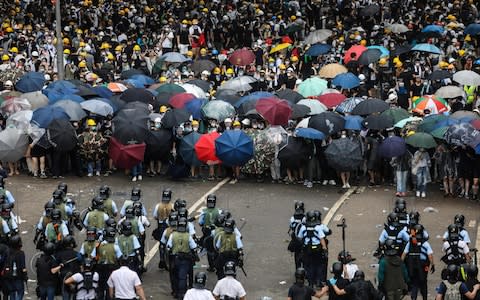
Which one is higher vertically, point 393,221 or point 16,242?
point 393,221

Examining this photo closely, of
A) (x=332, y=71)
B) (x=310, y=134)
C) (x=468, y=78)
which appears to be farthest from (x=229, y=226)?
(x=332, y=71)

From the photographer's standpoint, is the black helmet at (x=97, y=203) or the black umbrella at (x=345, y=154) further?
the black umbrella at (x=345, y=154)

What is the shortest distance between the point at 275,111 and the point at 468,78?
245 inches

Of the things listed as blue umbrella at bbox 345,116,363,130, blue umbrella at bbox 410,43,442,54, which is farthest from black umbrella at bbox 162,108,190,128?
blue umbrella at bbox 410,43,442,54

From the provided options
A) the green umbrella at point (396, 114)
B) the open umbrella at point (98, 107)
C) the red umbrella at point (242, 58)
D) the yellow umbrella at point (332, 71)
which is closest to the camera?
the green umbrella at point (396, 114)

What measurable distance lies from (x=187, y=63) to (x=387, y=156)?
11.0 meters

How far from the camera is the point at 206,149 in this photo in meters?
26.8

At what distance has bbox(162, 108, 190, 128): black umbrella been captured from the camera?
27078 millimetres

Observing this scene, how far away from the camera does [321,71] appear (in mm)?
32375

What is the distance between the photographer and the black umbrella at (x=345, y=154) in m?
26.2

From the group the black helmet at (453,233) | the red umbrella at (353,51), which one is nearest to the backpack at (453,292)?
the black helmet at (453,233)

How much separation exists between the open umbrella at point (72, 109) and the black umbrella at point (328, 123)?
5420mm

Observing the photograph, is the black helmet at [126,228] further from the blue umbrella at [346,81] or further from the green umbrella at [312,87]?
the blue umbrella at [346,81]

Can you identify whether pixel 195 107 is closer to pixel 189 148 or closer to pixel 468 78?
pixel 189 148
